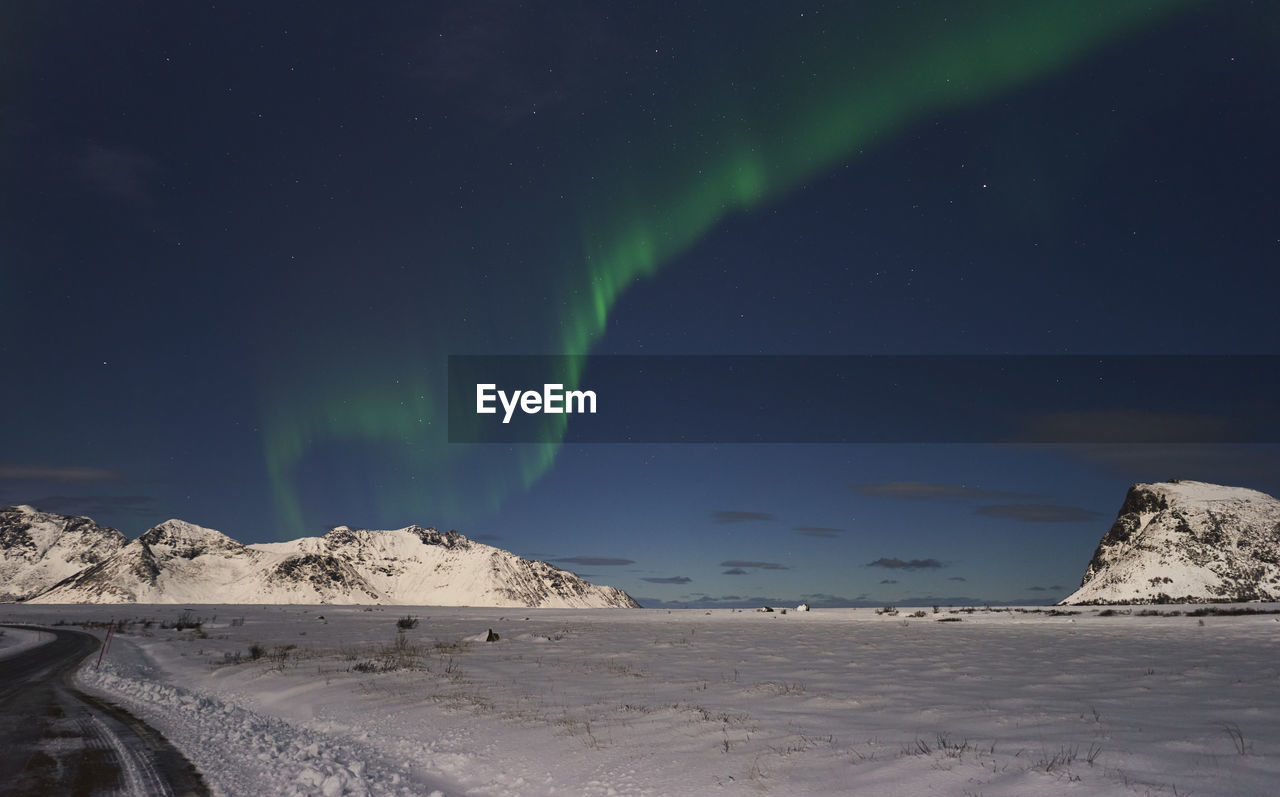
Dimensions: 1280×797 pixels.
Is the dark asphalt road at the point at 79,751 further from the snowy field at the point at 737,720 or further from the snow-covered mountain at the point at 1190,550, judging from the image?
the snow-covered mountain at the point at 1190,550

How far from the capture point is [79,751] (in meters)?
11.4

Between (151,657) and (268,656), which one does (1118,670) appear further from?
(151,657)

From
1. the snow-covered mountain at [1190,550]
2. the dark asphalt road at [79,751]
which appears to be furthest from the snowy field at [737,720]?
the snow-covered mountain at [1190,550]

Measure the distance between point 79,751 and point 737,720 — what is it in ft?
34.8

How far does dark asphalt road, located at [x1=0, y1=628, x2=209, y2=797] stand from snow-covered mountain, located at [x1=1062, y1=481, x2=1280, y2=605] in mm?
96509

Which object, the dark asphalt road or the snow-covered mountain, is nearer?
the dark asphalt road

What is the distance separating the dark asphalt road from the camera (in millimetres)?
9422

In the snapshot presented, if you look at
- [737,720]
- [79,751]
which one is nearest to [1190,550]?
[737,720]

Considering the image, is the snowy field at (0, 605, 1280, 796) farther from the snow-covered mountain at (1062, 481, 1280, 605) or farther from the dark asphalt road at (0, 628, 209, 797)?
the snow-covered mountain at (1062, 481, 1280, 605)

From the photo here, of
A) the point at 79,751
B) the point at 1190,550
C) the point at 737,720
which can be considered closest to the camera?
the point at 79,751

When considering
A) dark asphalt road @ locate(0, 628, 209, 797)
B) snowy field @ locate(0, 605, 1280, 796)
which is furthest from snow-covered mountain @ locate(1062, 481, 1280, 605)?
dark asphalt road @ locate(0, 628, 209, 797)

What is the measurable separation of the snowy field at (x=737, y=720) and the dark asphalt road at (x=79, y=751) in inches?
21.1

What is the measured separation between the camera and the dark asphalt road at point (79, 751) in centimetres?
942

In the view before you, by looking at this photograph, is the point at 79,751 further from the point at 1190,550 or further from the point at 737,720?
the point at 1190,550
